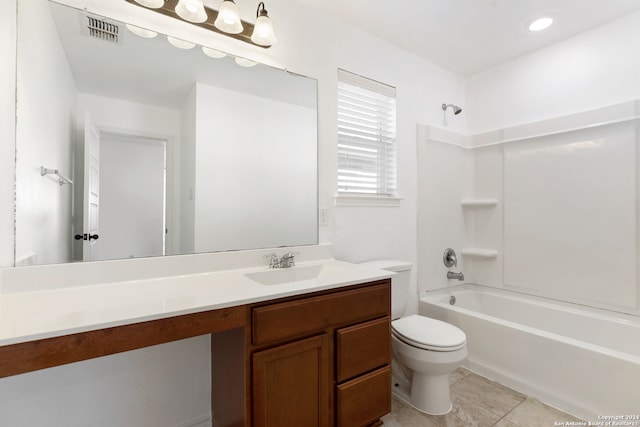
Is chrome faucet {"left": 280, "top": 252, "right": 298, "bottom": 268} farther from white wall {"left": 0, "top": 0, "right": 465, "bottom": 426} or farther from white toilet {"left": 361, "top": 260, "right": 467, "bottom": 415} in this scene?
white toilet {"left": 361, "top": 260, "right": 467, "bottom": 415}

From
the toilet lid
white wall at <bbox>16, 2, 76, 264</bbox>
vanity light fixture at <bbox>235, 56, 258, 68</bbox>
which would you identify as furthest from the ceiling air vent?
the toilet lid

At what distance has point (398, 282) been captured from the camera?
79.5 inches

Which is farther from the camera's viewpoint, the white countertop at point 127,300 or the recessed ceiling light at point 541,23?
the recessed ceiling light at point 541,23

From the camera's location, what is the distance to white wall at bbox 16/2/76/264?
1144 millimetres

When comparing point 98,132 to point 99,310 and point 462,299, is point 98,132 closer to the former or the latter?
point 99,310

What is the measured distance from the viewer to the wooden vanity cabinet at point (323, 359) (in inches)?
44.0

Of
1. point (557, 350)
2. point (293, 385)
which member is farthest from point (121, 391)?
point (557, 350)

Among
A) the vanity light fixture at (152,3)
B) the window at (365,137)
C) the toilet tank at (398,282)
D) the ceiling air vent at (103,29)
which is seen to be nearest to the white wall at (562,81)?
the window at (365,137)

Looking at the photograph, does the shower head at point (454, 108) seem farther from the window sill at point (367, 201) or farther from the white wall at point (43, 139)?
the white wall at point (43, 139)

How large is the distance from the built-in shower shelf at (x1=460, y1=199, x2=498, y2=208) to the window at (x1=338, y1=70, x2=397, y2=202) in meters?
0.91

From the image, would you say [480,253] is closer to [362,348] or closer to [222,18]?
[362,348]

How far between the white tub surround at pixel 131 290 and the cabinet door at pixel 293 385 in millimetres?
226

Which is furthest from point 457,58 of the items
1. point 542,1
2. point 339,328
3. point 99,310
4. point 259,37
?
point 99,310

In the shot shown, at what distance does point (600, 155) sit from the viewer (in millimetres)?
2125
